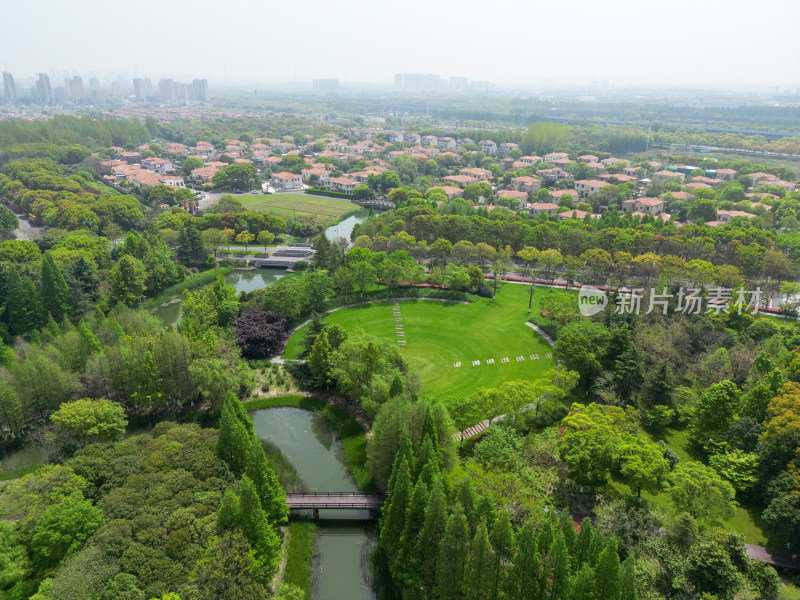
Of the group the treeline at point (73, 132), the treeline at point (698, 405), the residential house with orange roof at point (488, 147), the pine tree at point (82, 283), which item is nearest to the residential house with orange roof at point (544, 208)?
the treeline at point (698, 405)

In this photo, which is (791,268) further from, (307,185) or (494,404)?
(307,185)

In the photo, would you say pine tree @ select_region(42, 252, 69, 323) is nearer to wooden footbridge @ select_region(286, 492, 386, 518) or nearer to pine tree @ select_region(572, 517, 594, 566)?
wooden footbridge @ select_region(286, 492, 386, 518)

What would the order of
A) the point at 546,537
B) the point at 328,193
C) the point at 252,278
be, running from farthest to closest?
the point at 328,193, the point at 252,278, the point at 546,537

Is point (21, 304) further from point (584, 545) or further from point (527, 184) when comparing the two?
point (527, 184)

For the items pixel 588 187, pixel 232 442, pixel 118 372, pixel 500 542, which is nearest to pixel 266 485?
pixel 232 442

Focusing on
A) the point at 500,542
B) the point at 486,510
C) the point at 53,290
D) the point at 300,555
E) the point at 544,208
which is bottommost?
the point at 300,555

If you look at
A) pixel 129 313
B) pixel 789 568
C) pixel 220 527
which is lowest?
pixel 789 568

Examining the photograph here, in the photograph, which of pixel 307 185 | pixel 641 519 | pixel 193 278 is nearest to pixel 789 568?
pixel 641 519
